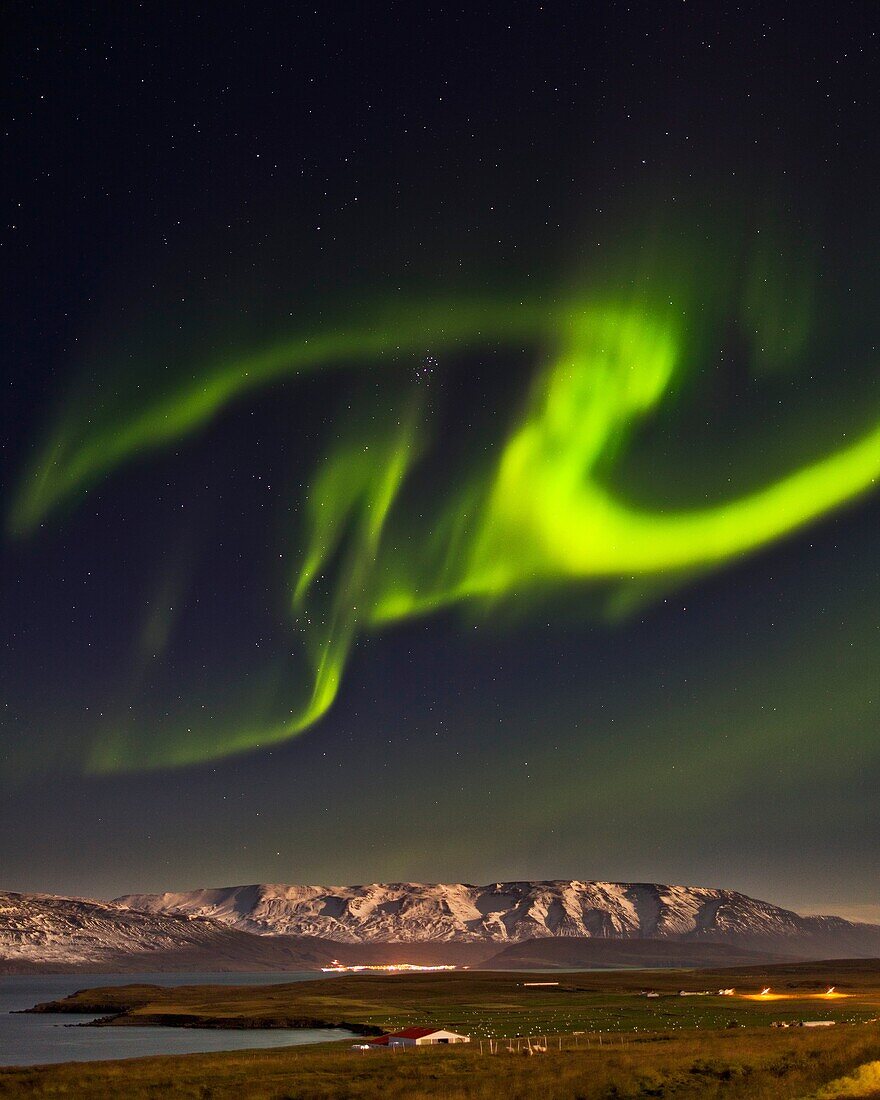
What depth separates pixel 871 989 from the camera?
18300 cm

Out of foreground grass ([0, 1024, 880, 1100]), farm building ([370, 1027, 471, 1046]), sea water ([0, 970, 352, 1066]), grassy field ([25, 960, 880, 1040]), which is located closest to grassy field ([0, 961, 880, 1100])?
foreground grass ([0, 1024, 880, 1100])

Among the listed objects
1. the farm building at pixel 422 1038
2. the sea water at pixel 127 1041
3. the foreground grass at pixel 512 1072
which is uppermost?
the foreground grass at pixel 512 1072

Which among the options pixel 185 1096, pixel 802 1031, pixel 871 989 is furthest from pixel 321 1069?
pixel 871 989

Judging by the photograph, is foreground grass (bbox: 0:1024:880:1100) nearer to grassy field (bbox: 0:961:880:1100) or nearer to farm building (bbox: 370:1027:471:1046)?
grassy field (bbox: 0:961:880:1100)

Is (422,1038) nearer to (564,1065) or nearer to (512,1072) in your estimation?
(564,1065)

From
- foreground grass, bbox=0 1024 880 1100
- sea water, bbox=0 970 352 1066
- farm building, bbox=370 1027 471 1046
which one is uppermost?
foreground grass, bbox=0 1024 880 1100

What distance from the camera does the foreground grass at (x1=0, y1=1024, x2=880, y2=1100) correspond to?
172 ft

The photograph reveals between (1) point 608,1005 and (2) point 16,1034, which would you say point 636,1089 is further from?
(2) point 16,1034

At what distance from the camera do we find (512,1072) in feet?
209

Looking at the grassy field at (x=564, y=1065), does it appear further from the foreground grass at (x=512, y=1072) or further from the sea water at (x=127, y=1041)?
the sea water at (x=127, y=1041)

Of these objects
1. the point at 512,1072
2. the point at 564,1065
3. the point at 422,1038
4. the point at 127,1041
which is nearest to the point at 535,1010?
the point at 127,1041

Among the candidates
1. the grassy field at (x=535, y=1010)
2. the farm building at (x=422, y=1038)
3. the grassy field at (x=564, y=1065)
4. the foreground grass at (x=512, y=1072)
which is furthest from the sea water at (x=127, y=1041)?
the foreground grass at (x=512, y=1072)

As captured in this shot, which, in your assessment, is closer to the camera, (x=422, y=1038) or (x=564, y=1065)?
(x=564, y=1065)

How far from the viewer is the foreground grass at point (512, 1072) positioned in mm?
52344
